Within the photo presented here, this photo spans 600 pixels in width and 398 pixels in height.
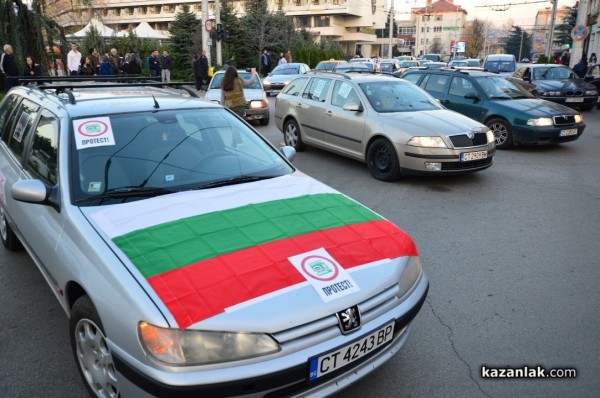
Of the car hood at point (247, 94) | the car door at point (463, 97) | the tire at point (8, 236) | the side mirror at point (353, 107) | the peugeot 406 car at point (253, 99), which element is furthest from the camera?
the car hood at point (247, 94)

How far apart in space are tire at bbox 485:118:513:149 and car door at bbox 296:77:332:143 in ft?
12.5

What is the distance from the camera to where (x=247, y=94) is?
Result: 1280 cm

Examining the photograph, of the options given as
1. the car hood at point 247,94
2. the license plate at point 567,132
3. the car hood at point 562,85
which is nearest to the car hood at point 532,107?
the license plate at point 567,132

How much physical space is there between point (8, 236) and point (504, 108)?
29.8 feet

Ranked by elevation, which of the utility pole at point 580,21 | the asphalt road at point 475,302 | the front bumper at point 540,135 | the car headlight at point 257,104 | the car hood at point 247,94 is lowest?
the asphalt road at point 475,302

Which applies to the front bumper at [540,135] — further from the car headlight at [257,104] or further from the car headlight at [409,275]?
the car headlight at [409,275]

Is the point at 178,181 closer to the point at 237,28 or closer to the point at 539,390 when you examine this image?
the point at 539,390

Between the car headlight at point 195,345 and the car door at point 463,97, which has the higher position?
the car door at point 463,97

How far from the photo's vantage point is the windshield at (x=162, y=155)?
3004 millimetres

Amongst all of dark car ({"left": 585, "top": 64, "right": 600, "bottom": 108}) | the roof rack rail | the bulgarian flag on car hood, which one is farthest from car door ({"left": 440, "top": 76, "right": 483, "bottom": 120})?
dark car ({"left": 585, "top": 64, "right": 600, "bottom": 108})

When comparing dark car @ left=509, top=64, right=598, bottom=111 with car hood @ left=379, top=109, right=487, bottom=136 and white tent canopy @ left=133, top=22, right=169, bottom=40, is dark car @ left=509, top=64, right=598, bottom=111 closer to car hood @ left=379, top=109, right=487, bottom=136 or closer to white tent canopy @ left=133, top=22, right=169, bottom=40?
car hood @ left=379, top=109, right=487, bottom=136

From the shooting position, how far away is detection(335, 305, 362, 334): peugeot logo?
2.24m

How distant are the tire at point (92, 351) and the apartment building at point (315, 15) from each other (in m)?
59.4

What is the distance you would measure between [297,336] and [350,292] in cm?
37
